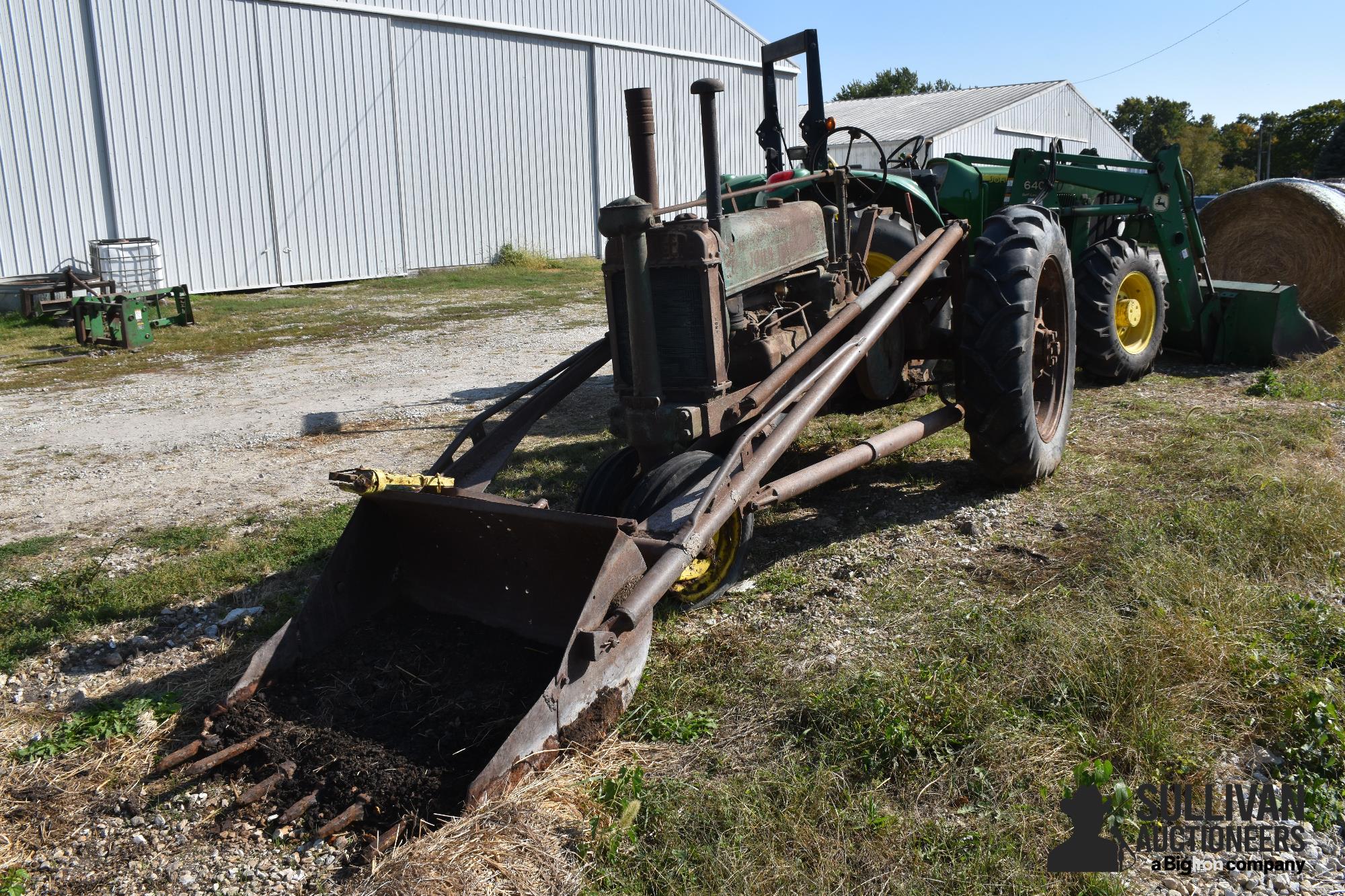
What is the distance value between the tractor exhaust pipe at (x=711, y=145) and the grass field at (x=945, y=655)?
4.99ft

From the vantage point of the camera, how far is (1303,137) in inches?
1601

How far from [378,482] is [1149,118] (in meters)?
57.4

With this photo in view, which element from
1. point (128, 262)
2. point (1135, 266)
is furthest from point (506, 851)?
point (128, 262)

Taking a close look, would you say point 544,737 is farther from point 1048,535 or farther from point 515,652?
point 1048,535

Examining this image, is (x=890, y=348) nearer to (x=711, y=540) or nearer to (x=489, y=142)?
(x=711, y=540)

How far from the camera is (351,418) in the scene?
24.8 feet

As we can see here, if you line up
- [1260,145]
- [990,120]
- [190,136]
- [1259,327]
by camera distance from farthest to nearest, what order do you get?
[1260,145] < [990,120] < [190,136] < [1259,327]

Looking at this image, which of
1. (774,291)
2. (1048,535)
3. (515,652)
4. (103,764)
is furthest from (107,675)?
(1048,535)

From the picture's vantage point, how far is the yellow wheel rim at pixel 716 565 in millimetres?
4031

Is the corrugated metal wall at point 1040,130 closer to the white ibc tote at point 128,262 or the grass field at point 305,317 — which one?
the grass field at point 305,317

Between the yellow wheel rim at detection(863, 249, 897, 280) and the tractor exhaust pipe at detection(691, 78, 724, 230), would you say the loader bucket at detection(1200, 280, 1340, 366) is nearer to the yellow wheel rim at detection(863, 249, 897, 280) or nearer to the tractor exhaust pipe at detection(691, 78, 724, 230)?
the yellow wheel rim at detection(863, 249, 897, 280)

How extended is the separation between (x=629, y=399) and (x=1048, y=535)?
2.05 m

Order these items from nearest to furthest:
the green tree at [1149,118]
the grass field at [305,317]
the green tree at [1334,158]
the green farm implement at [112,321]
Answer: the grass field at [305,317] → the green farm implement at [112,321] → the green tree at [1334,158] → the green tree at [1149,118]

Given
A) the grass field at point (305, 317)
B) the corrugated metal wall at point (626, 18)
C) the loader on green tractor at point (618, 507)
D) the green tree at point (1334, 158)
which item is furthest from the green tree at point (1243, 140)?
the loader on green tractor at point (618, 507)
